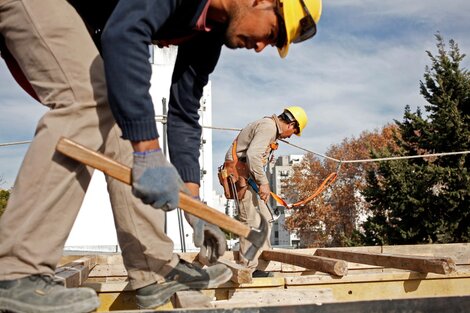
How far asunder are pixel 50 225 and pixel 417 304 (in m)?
1.39

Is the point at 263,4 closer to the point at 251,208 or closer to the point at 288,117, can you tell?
the point at 251,208

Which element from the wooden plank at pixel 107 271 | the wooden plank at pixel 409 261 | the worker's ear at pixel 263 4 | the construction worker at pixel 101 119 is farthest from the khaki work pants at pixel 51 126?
the wooden plank at pixel 107 271

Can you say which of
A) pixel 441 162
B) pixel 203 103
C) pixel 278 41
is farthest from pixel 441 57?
pixel 278 41

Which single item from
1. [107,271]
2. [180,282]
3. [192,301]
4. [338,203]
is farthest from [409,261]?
[338,203]

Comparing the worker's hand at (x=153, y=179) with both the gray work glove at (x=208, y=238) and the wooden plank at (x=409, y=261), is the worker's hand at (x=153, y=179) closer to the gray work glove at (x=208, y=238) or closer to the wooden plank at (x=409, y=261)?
the gray work glove at (x=208, y=238)

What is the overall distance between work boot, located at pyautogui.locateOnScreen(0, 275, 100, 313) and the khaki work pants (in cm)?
4

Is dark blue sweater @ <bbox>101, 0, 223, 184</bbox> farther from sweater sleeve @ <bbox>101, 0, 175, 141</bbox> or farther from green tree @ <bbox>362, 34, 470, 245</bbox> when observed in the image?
green tree @ <bbox>362, 34, 470, 245</bbox>

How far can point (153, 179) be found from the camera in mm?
1853

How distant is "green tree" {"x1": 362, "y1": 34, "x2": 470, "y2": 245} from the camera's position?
16219 mm

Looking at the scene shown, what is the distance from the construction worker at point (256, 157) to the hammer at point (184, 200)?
442cm

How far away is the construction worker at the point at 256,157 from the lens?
6734mm

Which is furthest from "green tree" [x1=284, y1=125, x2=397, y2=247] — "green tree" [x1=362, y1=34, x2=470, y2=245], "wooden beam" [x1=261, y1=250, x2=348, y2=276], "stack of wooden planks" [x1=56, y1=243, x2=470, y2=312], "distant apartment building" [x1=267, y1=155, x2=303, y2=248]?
"stack of wooden planks" [x1=56, y1=243, x2=470, y2=312]

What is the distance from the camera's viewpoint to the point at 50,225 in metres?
1.88

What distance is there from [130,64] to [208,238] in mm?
1170
